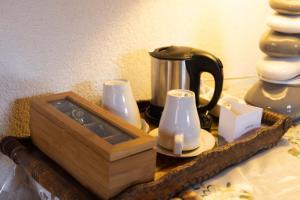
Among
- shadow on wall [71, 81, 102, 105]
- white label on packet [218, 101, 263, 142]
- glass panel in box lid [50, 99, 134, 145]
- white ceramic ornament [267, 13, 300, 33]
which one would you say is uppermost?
white ceramic ornament [267, 13, 300, 33]

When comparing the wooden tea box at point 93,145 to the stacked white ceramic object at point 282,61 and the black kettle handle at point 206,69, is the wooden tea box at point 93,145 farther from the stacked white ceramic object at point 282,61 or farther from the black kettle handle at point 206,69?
the stacked white ceramic object at point 282,61

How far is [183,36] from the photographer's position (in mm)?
1051

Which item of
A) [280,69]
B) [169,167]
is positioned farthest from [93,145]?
[280,69]

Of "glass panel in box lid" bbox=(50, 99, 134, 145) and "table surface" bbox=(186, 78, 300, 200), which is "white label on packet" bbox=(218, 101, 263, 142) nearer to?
"table surface" bbox=(186, 78, 300, 200)

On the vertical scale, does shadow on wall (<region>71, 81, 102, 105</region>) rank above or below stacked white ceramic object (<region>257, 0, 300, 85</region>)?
below

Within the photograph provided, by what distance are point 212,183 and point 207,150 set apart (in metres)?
0.06

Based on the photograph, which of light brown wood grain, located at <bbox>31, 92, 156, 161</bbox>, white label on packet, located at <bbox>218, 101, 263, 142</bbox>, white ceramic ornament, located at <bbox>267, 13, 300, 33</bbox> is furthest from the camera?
white ceramic ornament, located at <bbox>267, 13, 300, 33</bbox>

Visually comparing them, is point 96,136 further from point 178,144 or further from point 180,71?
point 180,71

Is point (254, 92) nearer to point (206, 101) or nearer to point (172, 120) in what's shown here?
point (206, 101)

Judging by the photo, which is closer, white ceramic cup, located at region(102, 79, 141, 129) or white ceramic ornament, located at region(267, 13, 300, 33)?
white ceramic cup, located at region(102, 79, 141, 129)

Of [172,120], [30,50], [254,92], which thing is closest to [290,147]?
[254,92]

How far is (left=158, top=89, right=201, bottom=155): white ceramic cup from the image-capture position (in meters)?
0.70

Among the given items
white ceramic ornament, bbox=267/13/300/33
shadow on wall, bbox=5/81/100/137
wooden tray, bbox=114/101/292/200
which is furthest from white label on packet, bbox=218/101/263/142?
shadow on wall, bbox=5/81/100/137

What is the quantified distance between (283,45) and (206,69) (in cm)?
24
